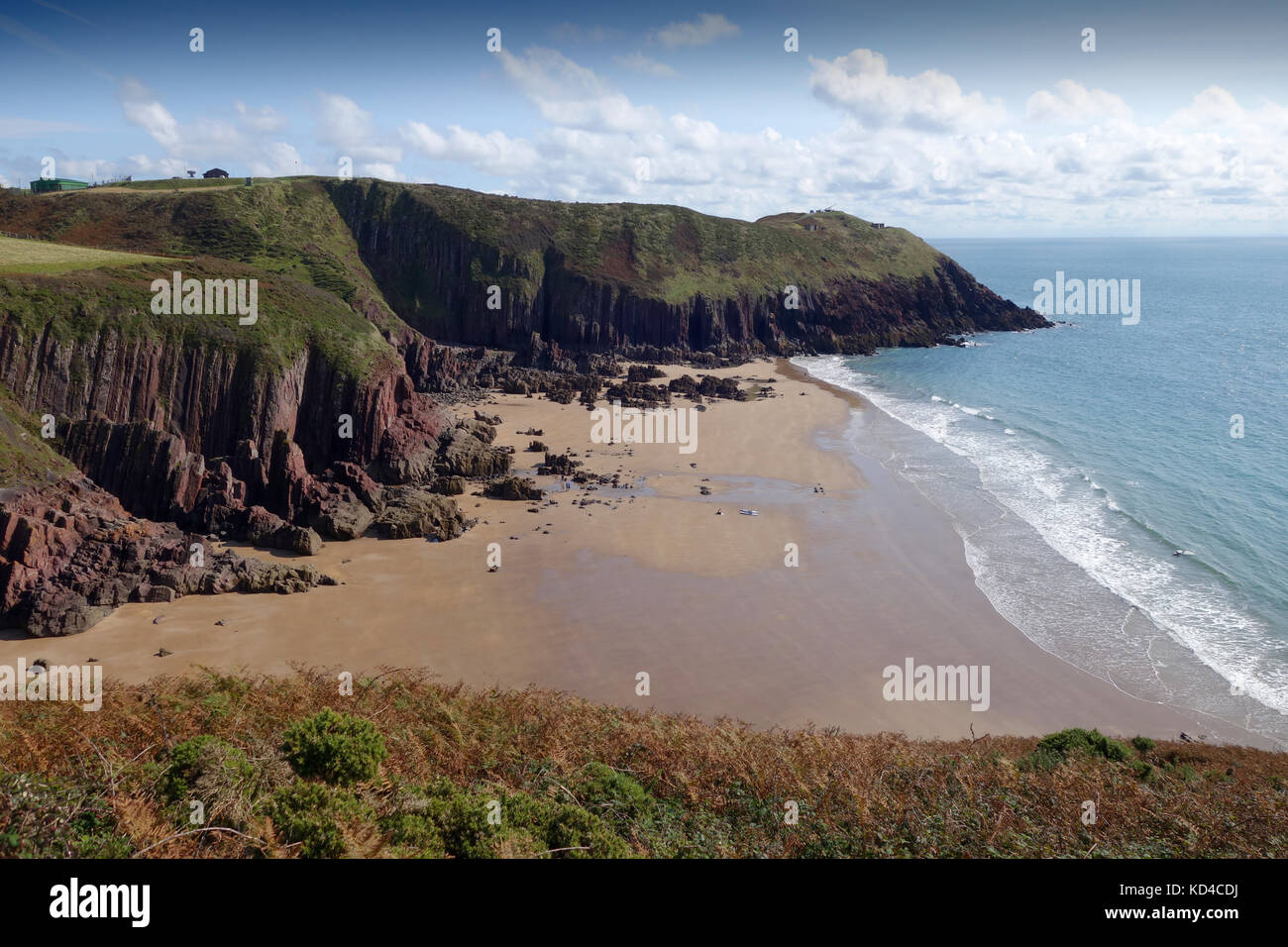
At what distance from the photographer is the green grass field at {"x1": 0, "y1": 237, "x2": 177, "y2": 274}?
42.6m

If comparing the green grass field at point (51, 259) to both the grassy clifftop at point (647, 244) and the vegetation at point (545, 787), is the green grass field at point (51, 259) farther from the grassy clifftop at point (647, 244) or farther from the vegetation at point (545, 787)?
the grassy clifftop at point (647, 244)

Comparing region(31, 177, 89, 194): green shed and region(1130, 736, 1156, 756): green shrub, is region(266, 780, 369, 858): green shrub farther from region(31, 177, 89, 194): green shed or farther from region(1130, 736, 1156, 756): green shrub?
region(31, 177, 89, 194): green shed

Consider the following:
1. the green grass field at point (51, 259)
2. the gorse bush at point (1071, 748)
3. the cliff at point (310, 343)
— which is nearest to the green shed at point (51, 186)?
the cliff at point (310, 343)

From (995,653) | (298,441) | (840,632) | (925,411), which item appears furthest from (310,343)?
(925,411)

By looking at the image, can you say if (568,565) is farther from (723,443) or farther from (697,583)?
(723,443)

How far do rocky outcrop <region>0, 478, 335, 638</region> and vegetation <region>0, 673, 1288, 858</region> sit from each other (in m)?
9.58

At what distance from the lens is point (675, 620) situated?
30.0 m

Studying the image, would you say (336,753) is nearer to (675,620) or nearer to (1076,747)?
(675,620)

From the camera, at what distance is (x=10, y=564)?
1069 inches

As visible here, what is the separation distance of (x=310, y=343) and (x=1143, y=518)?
4664 centimetres

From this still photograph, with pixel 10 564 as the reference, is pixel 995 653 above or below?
below

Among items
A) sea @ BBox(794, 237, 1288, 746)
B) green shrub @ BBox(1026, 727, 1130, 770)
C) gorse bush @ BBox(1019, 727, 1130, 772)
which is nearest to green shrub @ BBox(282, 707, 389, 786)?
gorse bush @ BBox(1019, 727, 1130, 772)

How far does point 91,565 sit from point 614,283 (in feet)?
222
